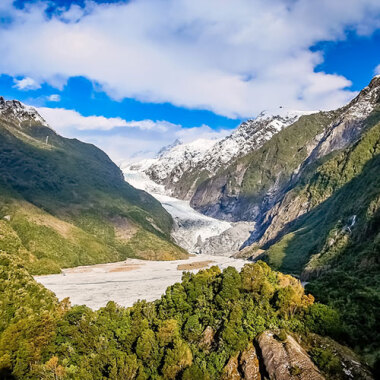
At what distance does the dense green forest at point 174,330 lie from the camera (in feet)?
75.3

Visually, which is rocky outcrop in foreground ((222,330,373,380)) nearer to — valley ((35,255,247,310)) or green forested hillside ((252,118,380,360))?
green forested hillside ((252,118,380,360))

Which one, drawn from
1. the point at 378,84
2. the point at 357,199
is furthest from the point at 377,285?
the point at 378,84

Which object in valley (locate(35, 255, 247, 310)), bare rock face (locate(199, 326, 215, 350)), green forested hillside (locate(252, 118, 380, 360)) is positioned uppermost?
green forested hillside (locate(252, 118, 380, 360))

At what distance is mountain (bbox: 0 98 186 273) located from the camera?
105m

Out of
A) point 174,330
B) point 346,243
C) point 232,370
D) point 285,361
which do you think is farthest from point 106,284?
point 285,361

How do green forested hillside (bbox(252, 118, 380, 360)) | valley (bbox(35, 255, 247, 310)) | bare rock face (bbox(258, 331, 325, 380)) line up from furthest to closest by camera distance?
valley (bbox(35, 255, 247, 310)), green forested hillside (bbox(252, 118, 380, 360)), bare rock face (bbox(258, 331, 325, 380))

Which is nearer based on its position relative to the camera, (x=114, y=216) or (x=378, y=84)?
(x=114, y=216)

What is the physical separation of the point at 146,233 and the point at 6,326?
137439mm

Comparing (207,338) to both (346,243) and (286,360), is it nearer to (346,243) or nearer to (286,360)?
(286,360)

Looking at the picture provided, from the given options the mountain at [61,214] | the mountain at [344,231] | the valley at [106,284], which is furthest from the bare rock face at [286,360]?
the mountain at [61,214]

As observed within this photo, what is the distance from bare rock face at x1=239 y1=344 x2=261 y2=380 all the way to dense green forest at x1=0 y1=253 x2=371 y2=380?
0.50 metres

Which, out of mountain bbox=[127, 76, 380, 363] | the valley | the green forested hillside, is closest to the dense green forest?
mountain bbox=[127, 76, 380, 363]

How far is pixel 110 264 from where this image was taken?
4845 inches

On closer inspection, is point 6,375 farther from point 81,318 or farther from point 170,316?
point 170,316
